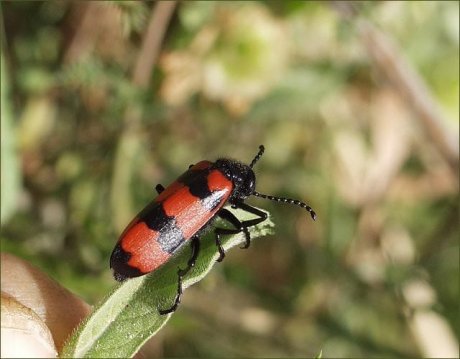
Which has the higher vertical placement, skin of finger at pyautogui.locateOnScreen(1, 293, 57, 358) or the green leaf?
skin of finger at pyautogui.locateOnScreen(1, 293, 57, 358)

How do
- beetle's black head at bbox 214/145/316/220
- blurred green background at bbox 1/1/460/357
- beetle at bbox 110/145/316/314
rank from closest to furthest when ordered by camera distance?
beetle at bbox 110/145/316/314 < beetle's black head at bbox 214/145/316/220 < blurred green background at bbox 1/1/460/357

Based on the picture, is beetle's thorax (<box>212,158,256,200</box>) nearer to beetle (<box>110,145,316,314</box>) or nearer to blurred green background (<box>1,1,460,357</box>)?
beetle (<box>110,145,316,314</box>)

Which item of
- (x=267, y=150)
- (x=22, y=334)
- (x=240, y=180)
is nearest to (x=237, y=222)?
(x=240, y=180)

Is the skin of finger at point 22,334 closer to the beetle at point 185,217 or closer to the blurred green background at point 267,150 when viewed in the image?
the beetle at point 185,217

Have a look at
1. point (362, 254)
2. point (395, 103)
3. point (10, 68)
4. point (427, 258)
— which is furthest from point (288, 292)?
point (10, 68)

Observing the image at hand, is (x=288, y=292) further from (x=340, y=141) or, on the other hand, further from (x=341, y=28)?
(x=341, y=28)

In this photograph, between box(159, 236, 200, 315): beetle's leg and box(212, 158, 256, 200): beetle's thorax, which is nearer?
box(159, 236, 200, 315): beetle's leg

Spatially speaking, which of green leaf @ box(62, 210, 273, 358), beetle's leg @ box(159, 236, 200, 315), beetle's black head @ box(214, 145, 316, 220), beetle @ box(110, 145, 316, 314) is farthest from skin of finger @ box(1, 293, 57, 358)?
beetle's black head @ box(214, 145, 316, 220)
